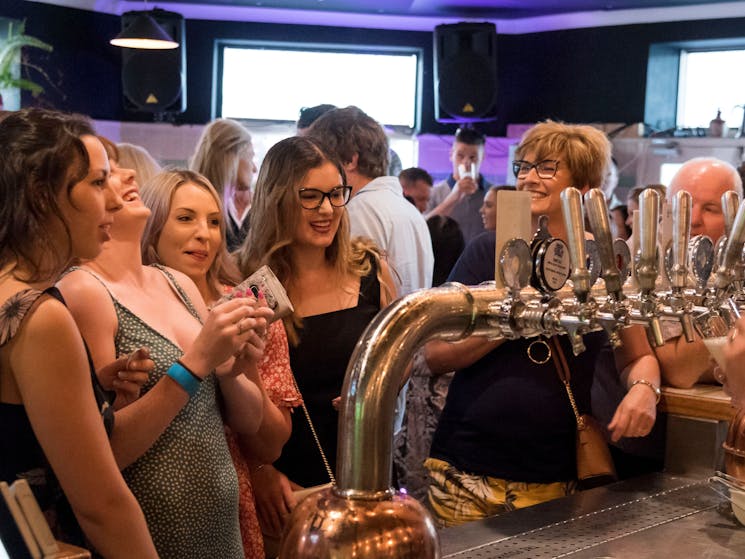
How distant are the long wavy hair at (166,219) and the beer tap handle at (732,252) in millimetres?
1360

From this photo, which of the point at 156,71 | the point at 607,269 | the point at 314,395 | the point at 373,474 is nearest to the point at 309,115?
the point at 314,395

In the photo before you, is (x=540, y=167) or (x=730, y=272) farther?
(x=540, y=167)

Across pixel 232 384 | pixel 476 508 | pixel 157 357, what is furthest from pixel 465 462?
pixel 157 357

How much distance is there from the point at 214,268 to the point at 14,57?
597cm

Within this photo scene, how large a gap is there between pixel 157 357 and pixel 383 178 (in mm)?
1622

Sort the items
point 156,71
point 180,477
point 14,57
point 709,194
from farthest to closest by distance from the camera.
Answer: point 156,71
point 14,57
point 709,194
point 180,477

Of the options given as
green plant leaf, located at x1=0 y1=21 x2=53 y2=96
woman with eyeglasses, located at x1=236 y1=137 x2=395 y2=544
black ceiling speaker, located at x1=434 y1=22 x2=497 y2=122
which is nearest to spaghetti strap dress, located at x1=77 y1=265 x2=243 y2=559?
woman with eyeglasses, located at x1=236 y1=137 x2=395 y2=544

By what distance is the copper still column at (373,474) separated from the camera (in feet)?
2.88

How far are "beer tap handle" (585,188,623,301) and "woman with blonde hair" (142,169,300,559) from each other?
46.9 inches

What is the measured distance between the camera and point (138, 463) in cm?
188

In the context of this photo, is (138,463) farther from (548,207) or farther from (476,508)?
(548,207)

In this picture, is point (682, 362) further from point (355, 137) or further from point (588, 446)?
point (355, 137)

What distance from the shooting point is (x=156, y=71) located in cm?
834

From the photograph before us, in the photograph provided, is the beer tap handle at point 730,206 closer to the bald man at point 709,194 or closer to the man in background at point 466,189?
the bald man at point 709,194
